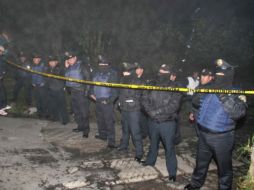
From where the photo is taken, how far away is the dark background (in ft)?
44.4

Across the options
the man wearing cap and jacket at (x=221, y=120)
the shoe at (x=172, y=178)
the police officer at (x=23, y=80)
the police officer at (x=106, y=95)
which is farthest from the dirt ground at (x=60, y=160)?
the police officer at (x=23, y=80)

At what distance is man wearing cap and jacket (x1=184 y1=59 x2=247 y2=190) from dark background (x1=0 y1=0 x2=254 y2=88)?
8275mm

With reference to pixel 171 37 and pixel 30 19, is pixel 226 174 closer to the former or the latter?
pixel 171 37

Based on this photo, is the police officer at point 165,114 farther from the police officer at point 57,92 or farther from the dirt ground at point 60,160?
the police officer at point 57,92

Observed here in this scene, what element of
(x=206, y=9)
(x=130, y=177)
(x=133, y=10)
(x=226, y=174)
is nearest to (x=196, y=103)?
(x=226, y=174)

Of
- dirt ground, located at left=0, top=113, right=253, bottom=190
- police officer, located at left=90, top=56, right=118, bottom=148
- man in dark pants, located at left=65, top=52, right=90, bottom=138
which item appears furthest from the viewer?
man in dark pants, located at left=65, top=52, right=90, bottom=138

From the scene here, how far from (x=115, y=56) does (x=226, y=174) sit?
9881mm

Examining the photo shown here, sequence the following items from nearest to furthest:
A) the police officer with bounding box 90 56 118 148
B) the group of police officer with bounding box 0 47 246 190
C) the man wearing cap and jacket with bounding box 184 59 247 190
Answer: the man wearing cap and jacket with bounding box 184 59 247 190
the group of police officer with bounding box 0 47 246 190
the police officer with bounding box 90 56 118 148

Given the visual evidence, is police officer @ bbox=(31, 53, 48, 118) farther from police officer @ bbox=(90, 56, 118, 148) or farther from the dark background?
the dark background

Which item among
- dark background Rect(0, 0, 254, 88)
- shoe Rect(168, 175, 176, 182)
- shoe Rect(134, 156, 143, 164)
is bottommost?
shoe Rect(168, 175, 176, 182)

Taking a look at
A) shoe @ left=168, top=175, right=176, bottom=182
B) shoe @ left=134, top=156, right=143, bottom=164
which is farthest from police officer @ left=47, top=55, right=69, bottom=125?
shoe @ left=168, top=175, right=176, bottom=182

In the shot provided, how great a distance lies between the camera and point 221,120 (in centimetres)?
477

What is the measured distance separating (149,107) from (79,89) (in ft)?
8.19

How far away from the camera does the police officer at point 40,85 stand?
9.05 meters
